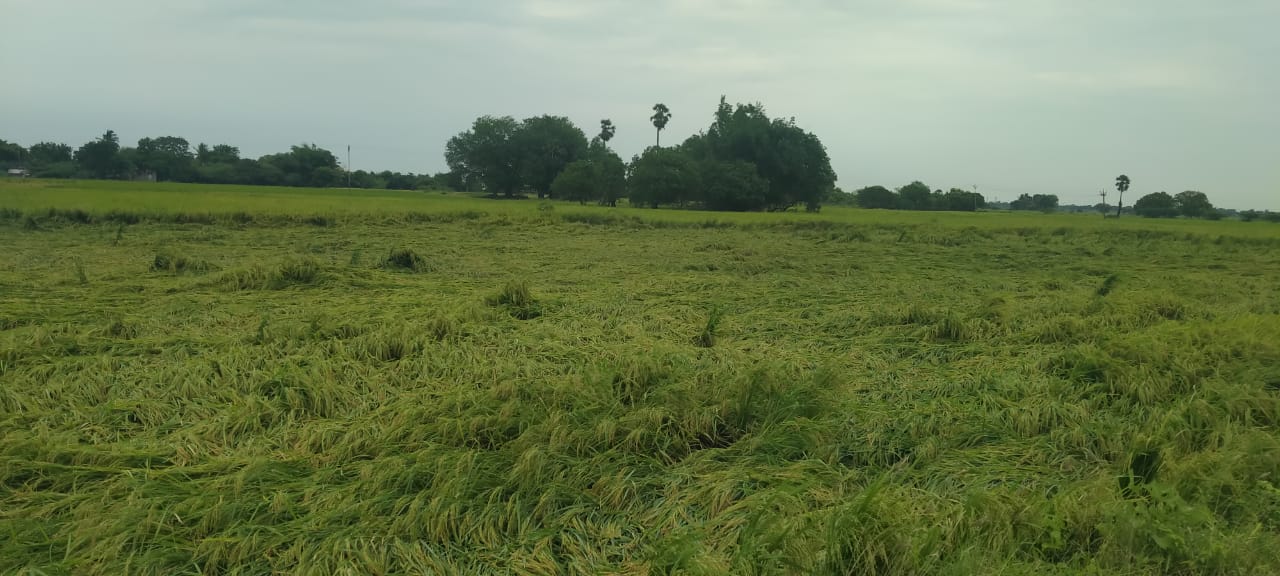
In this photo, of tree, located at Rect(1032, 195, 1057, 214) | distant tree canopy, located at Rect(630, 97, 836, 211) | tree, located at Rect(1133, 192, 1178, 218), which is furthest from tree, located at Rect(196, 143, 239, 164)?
tree, located at Rect(1032, 195, 1057, 214)

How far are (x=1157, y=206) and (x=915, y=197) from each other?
A: 21245mm

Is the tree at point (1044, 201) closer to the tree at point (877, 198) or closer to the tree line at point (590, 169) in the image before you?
the tree line at point (590, 169)

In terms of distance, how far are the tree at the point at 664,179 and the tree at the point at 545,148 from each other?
14019 millimetres

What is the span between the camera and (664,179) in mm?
39656

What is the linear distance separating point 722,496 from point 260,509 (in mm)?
1635

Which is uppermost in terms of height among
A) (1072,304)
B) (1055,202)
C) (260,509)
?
(1055,202)

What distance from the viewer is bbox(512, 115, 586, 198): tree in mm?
53812

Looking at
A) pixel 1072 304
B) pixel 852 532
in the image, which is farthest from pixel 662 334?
pixel 1072 304

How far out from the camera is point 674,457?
2.82 m

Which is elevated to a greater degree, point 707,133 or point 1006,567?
point 707,133

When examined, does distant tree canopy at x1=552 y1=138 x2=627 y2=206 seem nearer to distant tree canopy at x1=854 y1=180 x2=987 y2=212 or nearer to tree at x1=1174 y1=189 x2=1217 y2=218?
distant tree canopy at x1=854 y1=180 x2=987 y2=212

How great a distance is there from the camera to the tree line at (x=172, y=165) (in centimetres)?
5109

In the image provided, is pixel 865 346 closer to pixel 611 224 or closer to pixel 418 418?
pixel 418 418

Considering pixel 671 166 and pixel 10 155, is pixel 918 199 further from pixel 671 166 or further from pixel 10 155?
pixel 10 155
